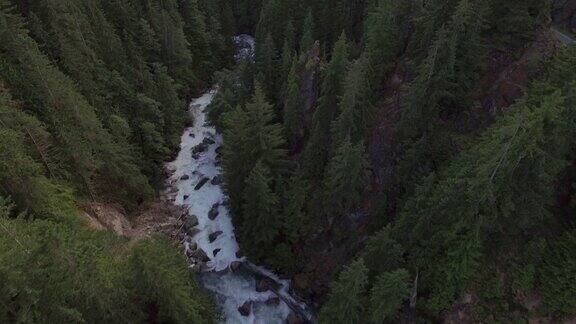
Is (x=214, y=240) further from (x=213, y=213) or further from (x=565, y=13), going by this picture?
(x=565, y=13)

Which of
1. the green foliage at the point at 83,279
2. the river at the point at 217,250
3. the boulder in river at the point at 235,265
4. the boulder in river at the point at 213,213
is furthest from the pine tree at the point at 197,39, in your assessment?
the green foliage at the point at 83,279

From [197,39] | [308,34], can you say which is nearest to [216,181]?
[308,34]

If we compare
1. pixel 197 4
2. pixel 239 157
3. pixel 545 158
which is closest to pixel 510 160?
pixel 545 158

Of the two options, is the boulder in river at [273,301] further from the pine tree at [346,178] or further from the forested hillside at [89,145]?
the pine tree at [346,178]

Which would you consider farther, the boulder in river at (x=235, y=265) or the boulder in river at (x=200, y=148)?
the boulder in river at (x=200, y=148)

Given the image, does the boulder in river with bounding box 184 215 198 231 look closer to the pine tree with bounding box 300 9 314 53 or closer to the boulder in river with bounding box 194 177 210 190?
the boulder in river with bounding box 194 177 210 190
